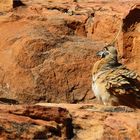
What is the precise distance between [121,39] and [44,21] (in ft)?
4.86

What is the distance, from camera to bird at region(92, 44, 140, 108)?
354 inches

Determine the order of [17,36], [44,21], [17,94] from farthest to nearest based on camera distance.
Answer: [44,21] < [17,36] < [17,94]

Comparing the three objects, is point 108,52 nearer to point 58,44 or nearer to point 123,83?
point 58,44

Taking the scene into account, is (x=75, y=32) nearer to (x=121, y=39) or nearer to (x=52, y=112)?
(x=121, y=39)

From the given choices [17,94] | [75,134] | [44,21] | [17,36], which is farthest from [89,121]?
[44,21]

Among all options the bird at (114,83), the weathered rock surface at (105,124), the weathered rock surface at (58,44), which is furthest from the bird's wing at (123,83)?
the weathered rock surface at (58,44)

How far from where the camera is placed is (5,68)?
35.5ft

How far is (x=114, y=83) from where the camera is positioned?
9.17 meters

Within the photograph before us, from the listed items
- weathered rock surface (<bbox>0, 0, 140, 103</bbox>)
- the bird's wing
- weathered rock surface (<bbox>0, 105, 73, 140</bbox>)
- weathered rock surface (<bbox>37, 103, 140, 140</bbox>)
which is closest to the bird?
the bird's wing

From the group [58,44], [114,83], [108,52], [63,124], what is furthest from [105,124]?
[58,44]

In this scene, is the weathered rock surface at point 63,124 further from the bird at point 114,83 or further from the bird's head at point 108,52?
the bird's head at point 108,52

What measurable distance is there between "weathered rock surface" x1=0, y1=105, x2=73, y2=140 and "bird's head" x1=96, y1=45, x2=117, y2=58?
123 inches

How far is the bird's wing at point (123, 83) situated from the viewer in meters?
8.98

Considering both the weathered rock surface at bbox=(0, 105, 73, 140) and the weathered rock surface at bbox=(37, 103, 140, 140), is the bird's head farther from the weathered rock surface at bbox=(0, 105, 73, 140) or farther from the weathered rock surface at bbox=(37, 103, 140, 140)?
the weathered rock surface at bbox=(0, 105, 73, 140)
